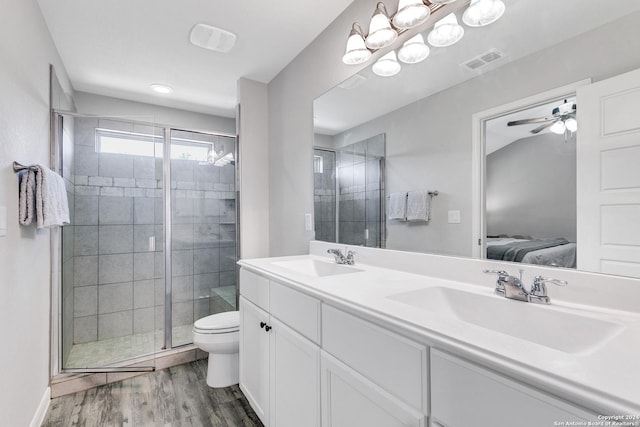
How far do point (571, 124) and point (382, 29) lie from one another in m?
0.95

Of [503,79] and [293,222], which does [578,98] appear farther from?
[293,222]

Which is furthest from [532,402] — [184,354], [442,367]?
[184,354]

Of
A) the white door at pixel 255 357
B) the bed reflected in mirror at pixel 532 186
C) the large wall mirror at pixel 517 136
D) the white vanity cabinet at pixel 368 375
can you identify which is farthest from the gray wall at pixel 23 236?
the bed reflected in mirror at pixel 532 186

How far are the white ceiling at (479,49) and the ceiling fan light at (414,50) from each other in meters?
0.03

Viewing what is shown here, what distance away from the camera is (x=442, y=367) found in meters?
0.68

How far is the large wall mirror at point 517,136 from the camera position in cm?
90

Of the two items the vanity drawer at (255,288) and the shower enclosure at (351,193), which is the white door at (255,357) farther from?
the shower enclosure at (351,193)

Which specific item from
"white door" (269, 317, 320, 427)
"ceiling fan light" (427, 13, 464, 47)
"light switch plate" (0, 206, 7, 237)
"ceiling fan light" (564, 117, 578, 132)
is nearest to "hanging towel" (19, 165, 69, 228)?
"light switch plate" (0, 206, 7, 237)

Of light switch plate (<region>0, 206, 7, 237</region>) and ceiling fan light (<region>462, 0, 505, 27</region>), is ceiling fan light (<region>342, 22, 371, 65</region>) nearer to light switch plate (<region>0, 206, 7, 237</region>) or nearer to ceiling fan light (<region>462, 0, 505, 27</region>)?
ceiling fan light (<region>462, 0, 505, 27</region>)

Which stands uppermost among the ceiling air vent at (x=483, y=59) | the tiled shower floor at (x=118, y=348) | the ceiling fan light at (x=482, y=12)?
the ceiling fan light at (x=482, y=12)

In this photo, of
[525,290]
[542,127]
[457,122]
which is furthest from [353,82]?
[525,290]

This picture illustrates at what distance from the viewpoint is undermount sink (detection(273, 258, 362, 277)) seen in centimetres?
175

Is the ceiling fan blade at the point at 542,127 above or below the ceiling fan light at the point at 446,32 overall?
below

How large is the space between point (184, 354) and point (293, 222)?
1.46m
